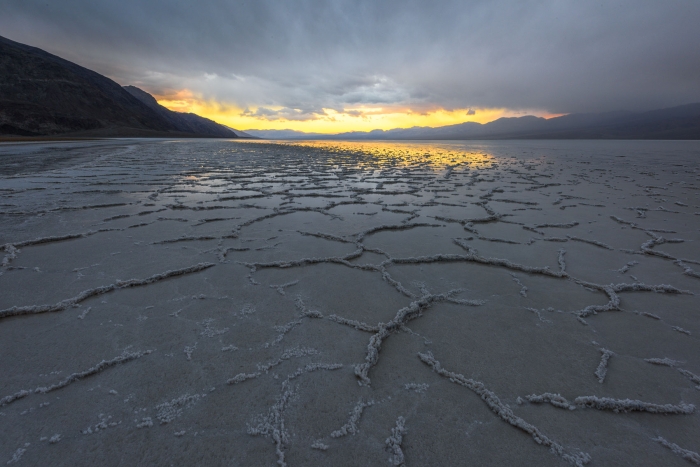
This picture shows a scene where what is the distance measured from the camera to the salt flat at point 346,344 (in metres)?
1.00

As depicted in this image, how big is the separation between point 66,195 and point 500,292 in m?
5.77

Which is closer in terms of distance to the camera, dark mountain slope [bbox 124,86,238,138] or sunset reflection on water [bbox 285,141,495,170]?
sunset reflection on water [bbox 285,141,495,170]


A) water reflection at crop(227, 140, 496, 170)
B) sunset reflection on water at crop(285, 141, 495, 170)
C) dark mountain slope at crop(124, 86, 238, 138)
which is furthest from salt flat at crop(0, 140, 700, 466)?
dark mountain slope at crop(124, 86, 238, 138)

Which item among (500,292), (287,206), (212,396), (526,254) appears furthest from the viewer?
(287,206)

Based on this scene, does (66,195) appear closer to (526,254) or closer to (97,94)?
(526,254)

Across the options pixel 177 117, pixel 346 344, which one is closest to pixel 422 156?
pixel 346 344

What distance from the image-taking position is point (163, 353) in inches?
53.6

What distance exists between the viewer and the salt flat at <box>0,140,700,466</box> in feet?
3.28

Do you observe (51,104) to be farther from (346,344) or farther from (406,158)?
(346,344)

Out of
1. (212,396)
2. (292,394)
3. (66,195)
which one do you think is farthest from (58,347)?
(66,195)

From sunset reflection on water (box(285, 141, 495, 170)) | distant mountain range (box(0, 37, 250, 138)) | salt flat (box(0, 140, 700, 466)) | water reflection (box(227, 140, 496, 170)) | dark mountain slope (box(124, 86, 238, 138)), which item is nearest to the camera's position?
salt flat (box(0, 140, 700, 466))

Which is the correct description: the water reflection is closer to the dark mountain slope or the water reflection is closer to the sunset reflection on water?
the sunset reflection on water

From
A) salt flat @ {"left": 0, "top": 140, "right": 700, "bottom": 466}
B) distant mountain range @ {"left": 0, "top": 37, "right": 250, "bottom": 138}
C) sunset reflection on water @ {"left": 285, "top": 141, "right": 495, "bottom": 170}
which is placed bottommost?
sunset reflection on water @ {"left": 285, "top": 141, "right": 495, "bottom": 170}

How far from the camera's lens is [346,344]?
4.77 feet
